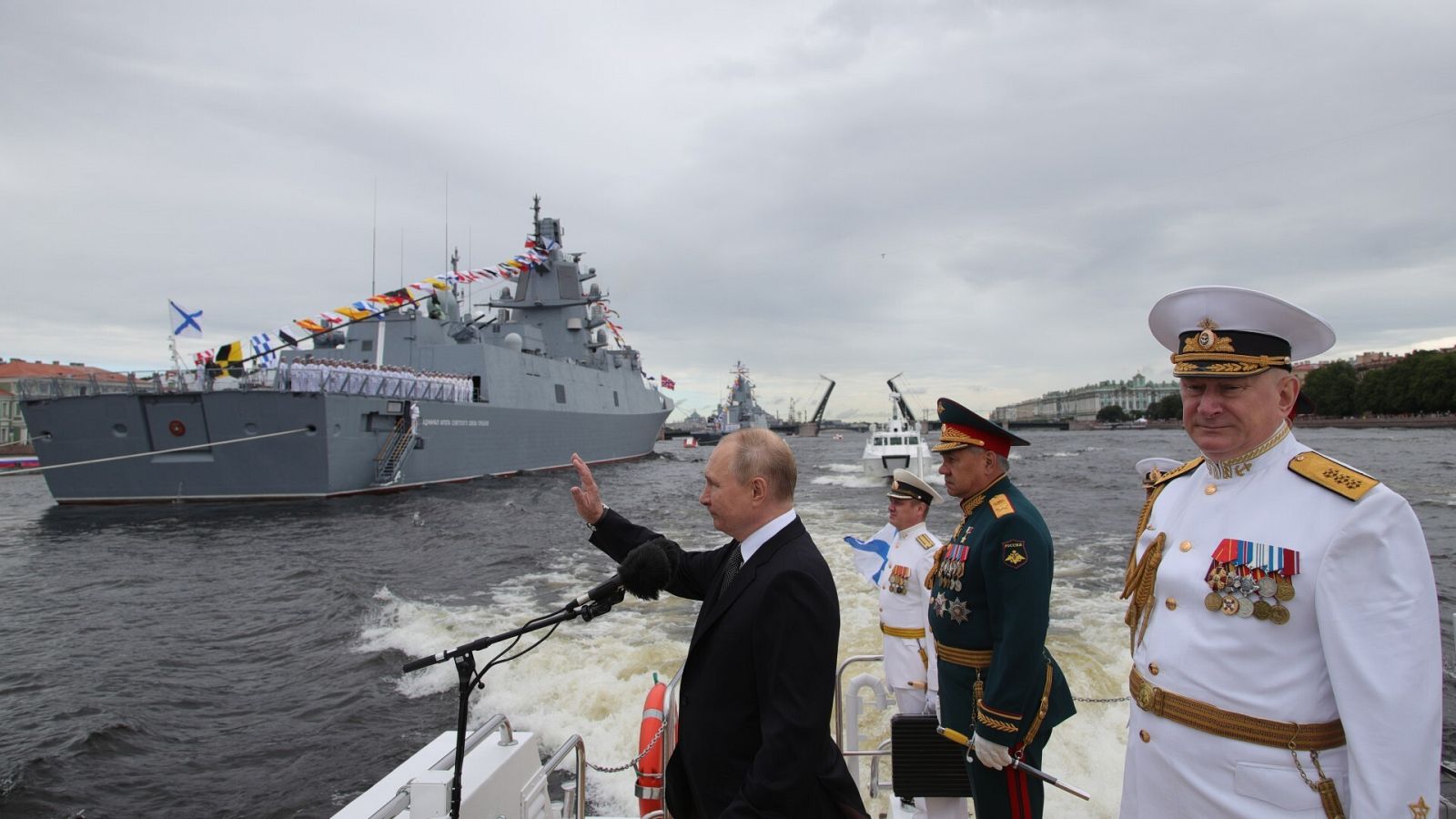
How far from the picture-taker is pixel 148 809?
4.90m

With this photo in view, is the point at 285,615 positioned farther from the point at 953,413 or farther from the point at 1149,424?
the point at 1149,424

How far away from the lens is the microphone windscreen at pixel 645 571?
1.88 metres

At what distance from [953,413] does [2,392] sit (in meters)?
67.3

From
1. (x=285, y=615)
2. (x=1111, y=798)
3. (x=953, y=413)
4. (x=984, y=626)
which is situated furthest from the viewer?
(x=285, y=615)

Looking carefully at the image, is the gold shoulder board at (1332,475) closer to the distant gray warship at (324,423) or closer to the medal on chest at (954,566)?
the medal on chest at (954,566)

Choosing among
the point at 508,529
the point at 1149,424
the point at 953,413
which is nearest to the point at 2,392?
the point at 508,529

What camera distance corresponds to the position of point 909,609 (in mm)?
3758

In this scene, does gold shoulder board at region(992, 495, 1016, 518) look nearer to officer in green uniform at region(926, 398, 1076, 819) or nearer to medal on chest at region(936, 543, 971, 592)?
officer in green uniform at region(926, 398, 1076, 819)

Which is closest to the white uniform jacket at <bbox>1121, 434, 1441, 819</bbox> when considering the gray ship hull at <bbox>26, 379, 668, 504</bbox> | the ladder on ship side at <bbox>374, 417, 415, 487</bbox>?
the gray ship hull at <bbox>26, 379, 668, 504</bbox>

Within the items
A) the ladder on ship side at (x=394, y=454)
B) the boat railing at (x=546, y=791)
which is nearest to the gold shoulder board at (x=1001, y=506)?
the boat railing at (x=546, y=791)

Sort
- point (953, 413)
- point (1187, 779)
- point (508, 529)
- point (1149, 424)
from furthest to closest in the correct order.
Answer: point (1149, 424)
point (508, 529)
point (953, 413)
point (1187, 779)

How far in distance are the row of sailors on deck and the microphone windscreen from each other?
21.5 metres

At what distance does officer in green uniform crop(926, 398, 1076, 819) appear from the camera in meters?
2.25

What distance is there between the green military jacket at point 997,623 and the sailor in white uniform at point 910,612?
0.88 meters
